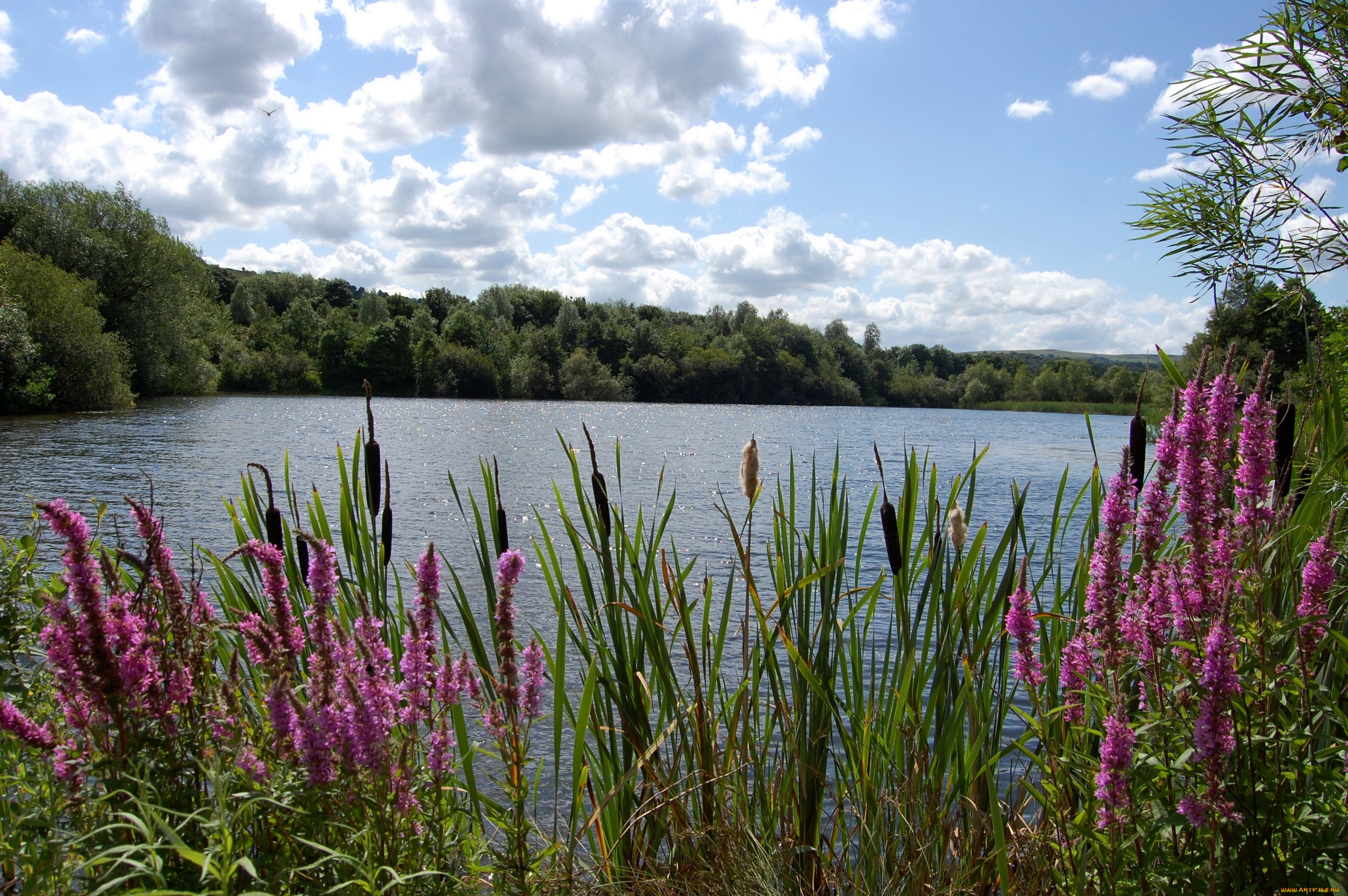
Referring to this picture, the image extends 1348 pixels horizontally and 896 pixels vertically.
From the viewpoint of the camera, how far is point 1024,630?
7.89ft

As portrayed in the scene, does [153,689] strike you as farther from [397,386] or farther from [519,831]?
[397,386]

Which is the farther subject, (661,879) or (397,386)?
(397,386)

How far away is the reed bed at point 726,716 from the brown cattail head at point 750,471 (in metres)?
0.03

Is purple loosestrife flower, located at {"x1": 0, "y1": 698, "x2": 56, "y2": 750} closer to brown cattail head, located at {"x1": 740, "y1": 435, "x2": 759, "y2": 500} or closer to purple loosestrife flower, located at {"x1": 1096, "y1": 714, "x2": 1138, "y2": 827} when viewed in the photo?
brown cattail head, located at {"x1": 740, "y1": 435, "x2": 759, "y2": 500}

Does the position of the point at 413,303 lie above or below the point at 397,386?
above

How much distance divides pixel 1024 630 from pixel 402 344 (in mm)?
106426

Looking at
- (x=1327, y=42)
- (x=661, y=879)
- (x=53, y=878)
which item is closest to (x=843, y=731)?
(x=661, y=879)

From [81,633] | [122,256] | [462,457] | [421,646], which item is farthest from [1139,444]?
[122,256]

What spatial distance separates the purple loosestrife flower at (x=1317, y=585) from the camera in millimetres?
1913

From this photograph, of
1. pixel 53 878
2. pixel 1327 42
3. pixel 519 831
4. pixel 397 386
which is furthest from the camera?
pixel 397 386

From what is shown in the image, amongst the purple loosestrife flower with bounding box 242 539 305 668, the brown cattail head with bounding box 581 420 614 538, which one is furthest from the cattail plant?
the purple loosestrife flower with bounding box 242 539 305 668

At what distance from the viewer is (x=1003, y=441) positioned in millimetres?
55969

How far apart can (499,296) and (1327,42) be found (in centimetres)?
14651

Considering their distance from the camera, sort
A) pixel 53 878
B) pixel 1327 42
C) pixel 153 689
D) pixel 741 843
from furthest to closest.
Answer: pixel 1327 42
pixel 741 843
pixel 153 689
pixel 53 878
